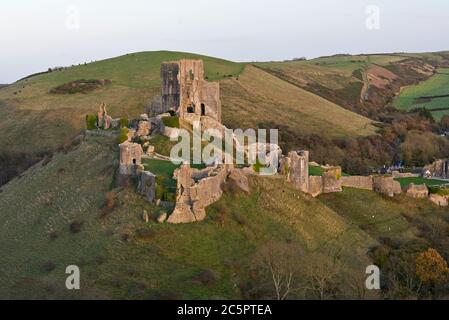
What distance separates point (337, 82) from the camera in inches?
5723

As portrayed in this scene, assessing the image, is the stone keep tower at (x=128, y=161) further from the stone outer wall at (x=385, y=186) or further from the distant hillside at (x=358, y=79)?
the distant hillside at (x=358, y=79)

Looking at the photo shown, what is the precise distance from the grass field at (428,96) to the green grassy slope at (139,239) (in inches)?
3501

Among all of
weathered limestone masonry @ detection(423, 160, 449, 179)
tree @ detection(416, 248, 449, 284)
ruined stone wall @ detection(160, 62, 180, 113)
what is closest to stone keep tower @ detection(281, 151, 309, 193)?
tree @ detection(416, 248, 449, 284)

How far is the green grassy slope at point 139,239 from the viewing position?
3027 centimetres

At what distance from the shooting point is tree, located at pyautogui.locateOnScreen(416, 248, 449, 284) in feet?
113

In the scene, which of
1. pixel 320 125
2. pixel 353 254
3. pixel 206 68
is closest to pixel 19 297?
pixel 353 254

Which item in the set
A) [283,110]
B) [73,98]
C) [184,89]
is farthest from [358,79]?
[184,89]

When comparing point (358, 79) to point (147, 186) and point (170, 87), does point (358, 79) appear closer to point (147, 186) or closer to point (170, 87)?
point (170, 87)

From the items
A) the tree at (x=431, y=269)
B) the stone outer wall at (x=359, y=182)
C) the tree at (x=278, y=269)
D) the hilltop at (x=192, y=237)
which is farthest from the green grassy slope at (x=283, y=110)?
the tree at (x=278, y=269)

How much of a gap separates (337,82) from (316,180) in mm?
100377

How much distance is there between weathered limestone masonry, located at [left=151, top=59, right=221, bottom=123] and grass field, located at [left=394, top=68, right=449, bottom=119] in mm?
76169

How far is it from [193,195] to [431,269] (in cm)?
1249

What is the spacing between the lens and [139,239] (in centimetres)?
3341
